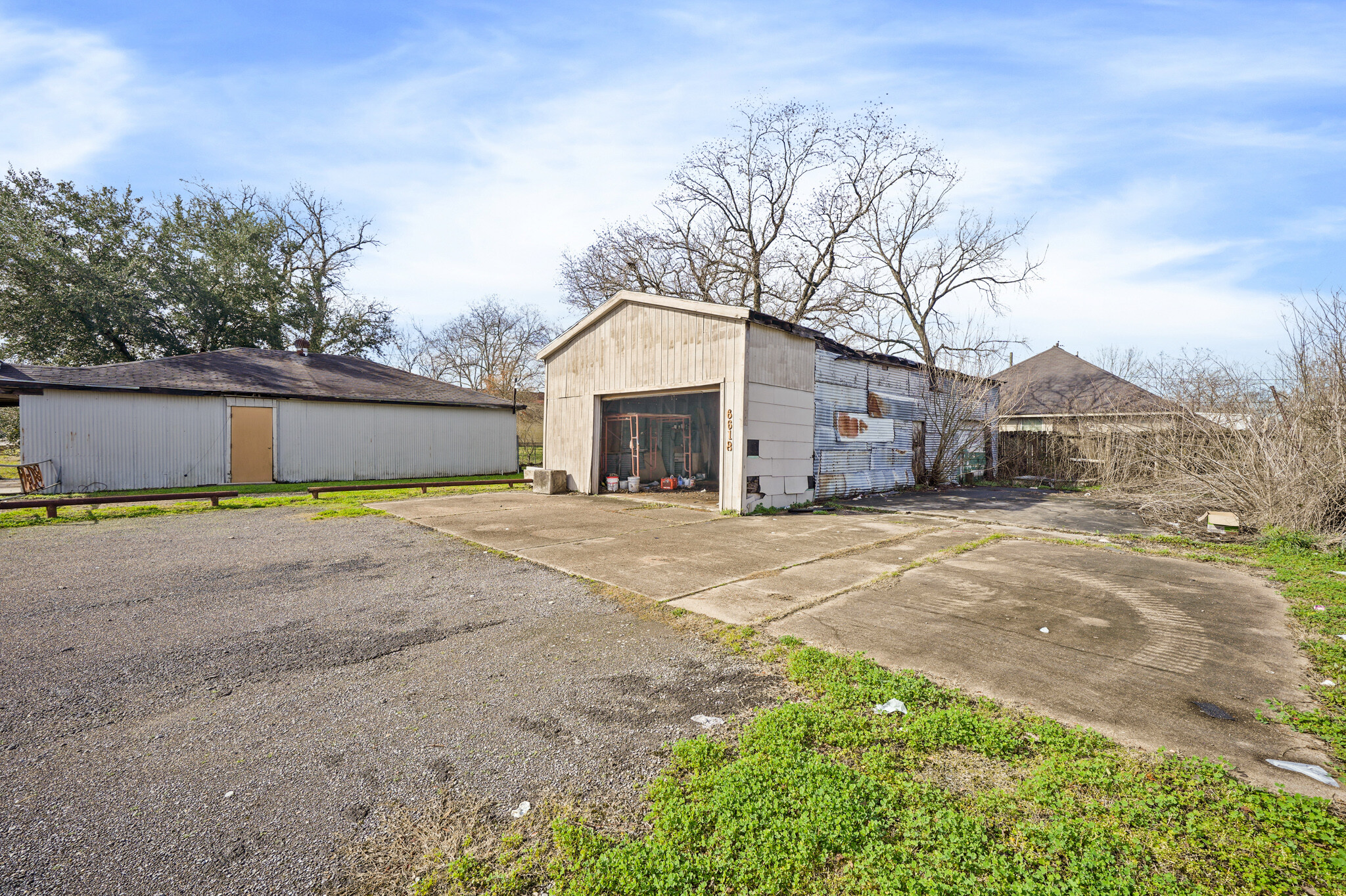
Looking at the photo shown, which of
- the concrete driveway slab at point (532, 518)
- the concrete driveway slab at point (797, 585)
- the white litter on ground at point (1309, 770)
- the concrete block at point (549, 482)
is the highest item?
the concrete block at point (549, 482)

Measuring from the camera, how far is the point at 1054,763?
2.45 metres

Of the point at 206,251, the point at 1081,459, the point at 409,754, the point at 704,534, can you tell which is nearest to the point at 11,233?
the point at 206,251

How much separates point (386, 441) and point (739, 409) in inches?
504

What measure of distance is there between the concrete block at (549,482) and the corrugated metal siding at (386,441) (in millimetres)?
6978

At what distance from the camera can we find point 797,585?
5410 mm

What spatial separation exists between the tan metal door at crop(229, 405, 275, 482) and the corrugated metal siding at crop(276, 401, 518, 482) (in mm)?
264

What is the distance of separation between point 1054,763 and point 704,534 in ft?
19.2

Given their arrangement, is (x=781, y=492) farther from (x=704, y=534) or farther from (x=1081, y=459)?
(x=1081, y=459)

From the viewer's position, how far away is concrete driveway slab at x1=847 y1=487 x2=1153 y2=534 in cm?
922

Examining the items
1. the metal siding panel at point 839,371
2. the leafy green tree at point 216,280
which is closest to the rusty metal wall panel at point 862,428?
the metal siding panel at point 839,371

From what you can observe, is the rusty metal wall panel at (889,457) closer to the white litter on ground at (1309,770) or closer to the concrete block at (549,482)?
the concrete block at (549,482)

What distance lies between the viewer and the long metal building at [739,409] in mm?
10555

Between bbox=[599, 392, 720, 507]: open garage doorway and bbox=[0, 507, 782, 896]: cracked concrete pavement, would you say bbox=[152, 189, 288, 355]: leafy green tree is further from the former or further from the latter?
bbox=[0, 507, 782, 896]: cracked concrete pavement

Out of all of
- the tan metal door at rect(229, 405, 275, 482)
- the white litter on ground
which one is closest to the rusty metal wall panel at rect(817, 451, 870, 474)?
the white litter on ground
